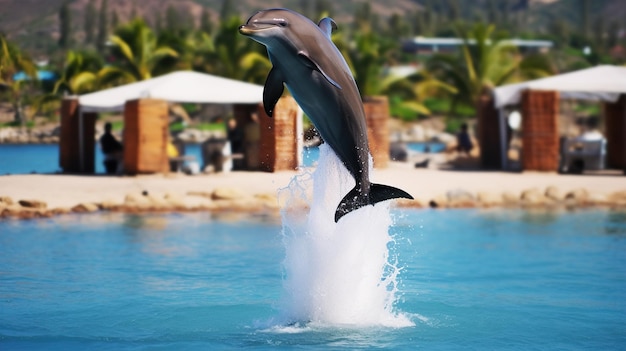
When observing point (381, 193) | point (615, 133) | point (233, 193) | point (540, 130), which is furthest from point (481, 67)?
point (381, 193)

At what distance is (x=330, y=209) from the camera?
8.63 metres

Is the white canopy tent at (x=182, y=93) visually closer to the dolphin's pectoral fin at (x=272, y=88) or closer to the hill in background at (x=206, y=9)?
the dolphin's pectoral fin at (x=272, y=88)

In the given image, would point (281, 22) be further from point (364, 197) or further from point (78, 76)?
point (78, 76)

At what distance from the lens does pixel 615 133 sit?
78.0 feet

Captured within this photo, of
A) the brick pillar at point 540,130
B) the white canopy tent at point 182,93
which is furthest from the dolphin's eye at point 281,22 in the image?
the brick pillar at point 540,130

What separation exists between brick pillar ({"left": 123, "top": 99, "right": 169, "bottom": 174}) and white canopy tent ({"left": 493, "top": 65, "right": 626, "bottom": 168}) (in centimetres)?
719

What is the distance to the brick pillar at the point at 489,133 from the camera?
23516 mm

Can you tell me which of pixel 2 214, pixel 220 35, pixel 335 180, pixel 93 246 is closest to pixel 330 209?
pixel 335 180

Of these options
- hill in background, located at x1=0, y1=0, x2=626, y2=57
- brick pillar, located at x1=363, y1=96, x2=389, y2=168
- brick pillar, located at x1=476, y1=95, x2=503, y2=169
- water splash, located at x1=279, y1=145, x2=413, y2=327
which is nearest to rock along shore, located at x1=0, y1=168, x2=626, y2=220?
brick pillar, located at x1=363, y1=96, x2=389, y2=168

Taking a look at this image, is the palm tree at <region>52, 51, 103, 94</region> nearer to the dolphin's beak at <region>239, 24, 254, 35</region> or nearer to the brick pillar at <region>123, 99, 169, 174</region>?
the brick pillar at <region>123, 99, 169, 174</region>

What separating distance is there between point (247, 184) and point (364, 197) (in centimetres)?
1169

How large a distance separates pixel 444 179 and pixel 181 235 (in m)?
7.23

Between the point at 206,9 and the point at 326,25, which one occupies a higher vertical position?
the point at 206,9

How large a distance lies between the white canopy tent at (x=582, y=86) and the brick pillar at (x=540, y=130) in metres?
0.24
